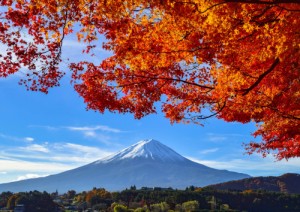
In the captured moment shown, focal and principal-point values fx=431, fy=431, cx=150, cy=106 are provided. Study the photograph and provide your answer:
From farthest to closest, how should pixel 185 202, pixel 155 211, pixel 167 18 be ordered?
1. pixel 185 202
2. pixel 155 211
3. pixel 167 18

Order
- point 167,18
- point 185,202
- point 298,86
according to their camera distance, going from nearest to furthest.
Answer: point 167,18 → point 298,86 → point 185,202

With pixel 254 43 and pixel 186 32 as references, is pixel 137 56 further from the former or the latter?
pixel 254 43

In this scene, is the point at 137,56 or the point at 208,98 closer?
the point at 137,56

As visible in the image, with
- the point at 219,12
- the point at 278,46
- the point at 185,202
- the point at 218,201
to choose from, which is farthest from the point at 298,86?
the point at 218,201

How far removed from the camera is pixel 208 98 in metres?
13.9

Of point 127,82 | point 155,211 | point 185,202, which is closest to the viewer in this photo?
point 127,82

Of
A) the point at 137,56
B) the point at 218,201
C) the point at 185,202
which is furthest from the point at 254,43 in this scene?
the point at 218,201

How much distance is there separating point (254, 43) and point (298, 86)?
9.65 feet

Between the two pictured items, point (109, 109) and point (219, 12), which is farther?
point (109, 109)

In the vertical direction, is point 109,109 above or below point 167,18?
below

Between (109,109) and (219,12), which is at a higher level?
(219,12)

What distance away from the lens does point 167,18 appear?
10797 millimetres

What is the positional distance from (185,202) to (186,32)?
4042 inches

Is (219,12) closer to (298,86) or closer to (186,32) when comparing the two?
(186,32)
